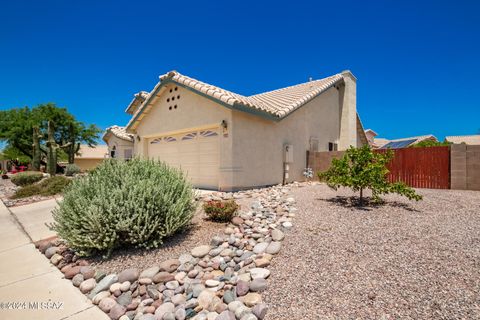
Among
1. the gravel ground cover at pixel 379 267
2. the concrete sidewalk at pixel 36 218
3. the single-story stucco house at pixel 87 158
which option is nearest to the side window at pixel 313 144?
the gravel ground cover at pixel 379 267

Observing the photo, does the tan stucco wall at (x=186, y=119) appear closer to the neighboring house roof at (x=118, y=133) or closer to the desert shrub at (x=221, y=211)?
the desert shrub at (x=221, y=211)

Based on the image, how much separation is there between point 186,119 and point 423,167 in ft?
31.5

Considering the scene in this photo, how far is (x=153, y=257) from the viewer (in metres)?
3.95

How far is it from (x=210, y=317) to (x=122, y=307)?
117 cm

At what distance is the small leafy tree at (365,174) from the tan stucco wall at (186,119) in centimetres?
369

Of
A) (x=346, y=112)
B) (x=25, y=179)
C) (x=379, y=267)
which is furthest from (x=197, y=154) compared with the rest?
(x=25, y=179)

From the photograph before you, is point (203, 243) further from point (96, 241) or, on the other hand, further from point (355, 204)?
point (355, 204)

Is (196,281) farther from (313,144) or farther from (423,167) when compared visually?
(313,144)

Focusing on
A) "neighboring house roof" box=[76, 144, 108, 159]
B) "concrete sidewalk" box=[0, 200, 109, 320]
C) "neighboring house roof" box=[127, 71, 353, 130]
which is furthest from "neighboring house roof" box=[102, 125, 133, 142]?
"neighboring house roof" box=[76, 144, 108, 159]

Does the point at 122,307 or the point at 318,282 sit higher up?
the point at 318,282

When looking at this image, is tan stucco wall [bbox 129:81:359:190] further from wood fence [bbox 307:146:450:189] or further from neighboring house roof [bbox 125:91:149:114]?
neighboring house roof [bbox 125:91:149:114]

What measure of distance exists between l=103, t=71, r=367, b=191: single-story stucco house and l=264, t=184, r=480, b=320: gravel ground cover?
449 cm

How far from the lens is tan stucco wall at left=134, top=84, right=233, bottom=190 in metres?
8.90

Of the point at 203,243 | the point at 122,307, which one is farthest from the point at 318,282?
the point at 122,307
